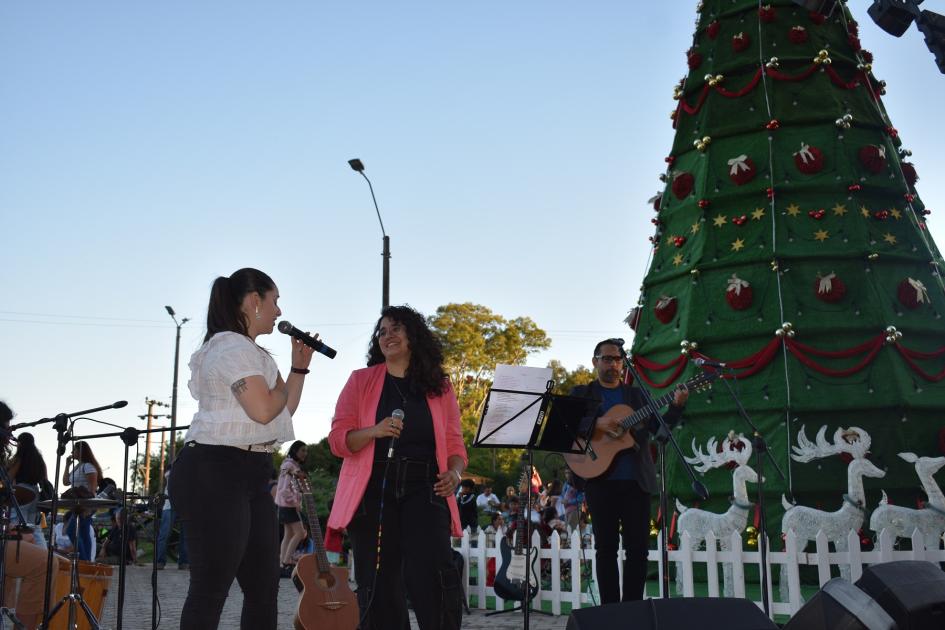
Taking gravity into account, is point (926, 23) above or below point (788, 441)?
above

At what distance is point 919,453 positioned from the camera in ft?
38.2

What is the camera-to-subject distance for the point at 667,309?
43.7 ft

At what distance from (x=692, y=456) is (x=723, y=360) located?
4.85ft

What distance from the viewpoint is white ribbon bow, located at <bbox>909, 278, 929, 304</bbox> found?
12219 millimetres

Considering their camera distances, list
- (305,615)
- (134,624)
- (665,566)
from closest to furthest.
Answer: (665,566) → (305,615) → (134,624)

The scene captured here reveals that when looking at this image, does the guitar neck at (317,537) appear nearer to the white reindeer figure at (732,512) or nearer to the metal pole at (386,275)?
the white reindeer figure at (732,512)

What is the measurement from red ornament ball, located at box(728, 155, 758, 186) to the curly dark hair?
900 cm

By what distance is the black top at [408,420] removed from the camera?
504cm

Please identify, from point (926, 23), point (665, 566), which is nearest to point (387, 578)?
→ point (665, 566)

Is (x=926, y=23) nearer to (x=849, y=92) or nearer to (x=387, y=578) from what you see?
(x=387, y=578)

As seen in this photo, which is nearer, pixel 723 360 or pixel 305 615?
pixel 305 615

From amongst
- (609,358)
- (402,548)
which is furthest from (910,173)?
(402,548)

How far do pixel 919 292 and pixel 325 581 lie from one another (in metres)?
9.30

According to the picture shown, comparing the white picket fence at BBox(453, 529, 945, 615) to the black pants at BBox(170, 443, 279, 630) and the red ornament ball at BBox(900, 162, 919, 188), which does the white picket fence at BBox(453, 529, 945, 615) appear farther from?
the red ornament ball at BBox(900, 162, 919, 188)
